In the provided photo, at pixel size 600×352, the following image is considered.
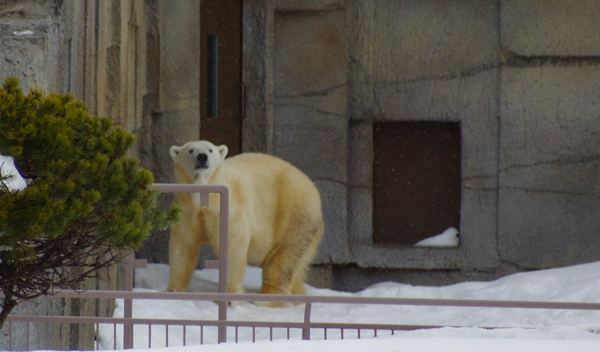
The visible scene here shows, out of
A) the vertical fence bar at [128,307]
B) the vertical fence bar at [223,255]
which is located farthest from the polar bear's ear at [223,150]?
the vertical fence bar at [128,307]

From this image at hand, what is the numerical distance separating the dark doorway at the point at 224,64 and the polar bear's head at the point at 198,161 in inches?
59.5

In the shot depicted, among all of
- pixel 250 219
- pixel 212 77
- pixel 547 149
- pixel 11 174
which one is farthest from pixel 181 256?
pixel 11 174

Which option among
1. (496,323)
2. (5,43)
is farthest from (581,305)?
(496,323)

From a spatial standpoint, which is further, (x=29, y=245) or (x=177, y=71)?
(x=177, y=71)

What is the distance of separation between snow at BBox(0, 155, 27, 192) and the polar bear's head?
11.7 feet

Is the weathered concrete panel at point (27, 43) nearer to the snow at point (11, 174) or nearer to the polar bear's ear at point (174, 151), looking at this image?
the snow at point (11, 174)

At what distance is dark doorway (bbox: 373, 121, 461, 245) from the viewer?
794cm

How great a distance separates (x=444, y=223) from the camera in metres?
7.99

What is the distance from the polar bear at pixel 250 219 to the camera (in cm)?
613

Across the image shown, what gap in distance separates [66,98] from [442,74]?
5487 millimetres

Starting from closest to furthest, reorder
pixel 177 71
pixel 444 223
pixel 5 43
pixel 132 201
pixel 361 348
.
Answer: pixel 132 201 → pixel 361 348 → pixel 5 43 → pixel 177 71 → pixel 444 223

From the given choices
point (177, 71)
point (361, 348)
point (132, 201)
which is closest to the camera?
point (132, 201)

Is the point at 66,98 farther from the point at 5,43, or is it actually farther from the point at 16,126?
the point at 5,43

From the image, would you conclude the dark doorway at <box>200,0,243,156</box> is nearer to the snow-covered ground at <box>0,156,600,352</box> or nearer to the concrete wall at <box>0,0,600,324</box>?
the concrete wall at <box>0,0,600,324</box>
